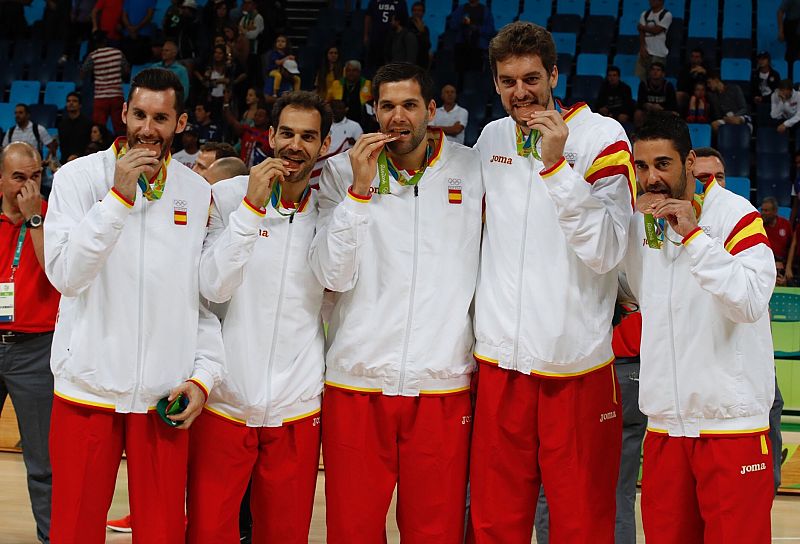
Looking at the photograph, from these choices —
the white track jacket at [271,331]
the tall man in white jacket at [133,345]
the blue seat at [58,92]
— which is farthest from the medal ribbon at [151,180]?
the blue seat at [58,92]

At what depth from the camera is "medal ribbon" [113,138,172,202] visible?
3.99 m

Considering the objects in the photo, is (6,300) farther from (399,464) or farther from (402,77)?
(402,77)

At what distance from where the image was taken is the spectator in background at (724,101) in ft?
44.2

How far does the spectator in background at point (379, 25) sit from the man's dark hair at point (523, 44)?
34.8 ft

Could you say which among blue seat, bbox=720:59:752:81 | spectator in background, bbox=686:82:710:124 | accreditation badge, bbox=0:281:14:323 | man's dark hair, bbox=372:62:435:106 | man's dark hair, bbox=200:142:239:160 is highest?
blue seat, bbox=720:59:752:81

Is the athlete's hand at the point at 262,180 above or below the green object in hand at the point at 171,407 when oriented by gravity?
above

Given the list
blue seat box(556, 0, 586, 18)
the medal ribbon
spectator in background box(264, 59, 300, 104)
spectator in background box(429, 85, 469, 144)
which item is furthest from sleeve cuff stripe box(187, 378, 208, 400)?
blue seat box(556, 0, 586, 18)

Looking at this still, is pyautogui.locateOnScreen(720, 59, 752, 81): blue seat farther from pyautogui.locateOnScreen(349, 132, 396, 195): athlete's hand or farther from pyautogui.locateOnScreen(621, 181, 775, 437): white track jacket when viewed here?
pyautogui.locateOnScreen(349, 132, 396, 195): athlete's hand

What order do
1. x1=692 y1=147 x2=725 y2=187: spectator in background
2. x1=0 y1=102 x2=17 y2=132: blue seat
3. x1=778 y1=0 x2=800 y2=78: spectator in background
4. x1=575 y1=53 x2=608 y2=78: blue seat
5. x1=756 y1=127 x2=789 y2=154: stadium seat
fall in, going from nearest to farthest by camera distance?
x1=692 y1=147 x2=725 y2=187: spectator in background, x1=756 y1=127 x2=789 y2=154: stadium seat, x1=778 y1=0 x2=800 y2=78: spectator in background, x1=575 y1=53 x2=608 y2=78: blue seat, x1=0 y1=102 x2=17 y2=132: blue seat

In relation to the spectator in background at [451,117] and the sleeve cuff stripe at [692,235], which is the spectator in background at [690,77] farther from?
the sleeve cuff stripe at [692,235]

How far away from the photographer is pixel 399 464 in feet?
14.2

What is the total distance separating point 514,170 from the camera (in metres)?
4.26

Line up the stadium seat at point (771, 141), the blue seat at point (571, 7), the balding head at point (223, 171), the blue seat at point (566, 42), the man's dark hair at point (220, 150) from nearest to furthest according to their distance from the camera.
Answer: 1. the balding head at point (223, 171)
2. the man's dark hair at point (220, 150)
3. the stadium seat at point (771, 141)
4. the blue seat at point (566, 42)
5. the blue seat at point (571, 7)

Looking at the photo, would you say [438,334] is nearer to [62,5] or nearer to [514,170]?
[514,170]
